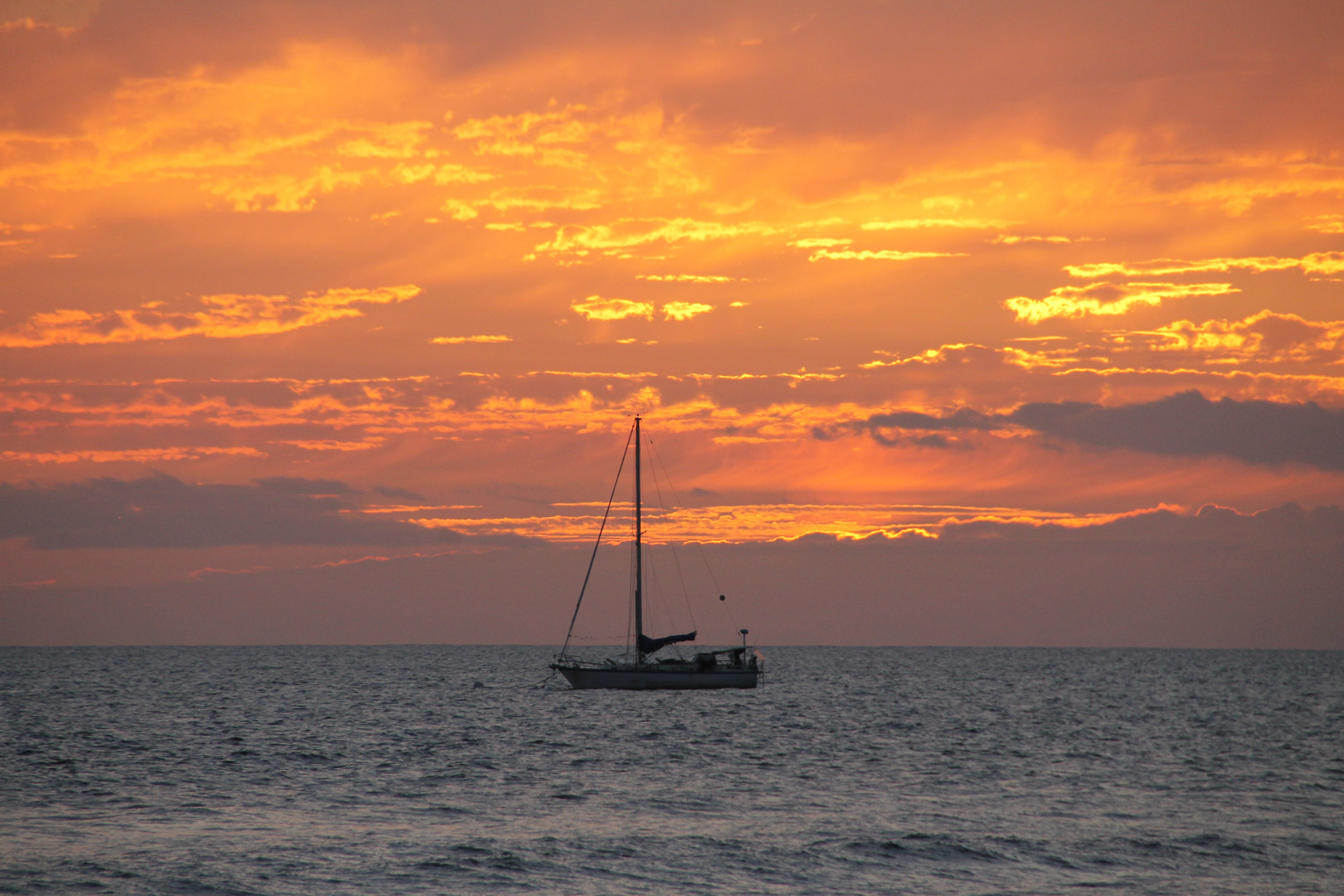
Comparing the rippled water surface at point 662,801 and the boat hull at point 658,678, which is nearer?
the rippled water surface at point 662,801

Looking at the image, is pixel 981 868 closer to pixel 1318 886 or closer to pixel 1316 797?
pixel 1318 886

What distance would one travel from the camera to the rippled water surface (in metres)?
30.5

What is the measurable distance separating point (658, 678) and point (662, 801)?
4466 cm

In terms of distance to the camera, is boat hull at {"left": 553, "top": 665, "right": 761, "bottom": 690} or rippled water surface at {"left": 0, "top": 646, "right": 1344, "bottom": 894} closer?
rippled water surface at {"left": 0, "top": 646, "right": 1344, "bottom": 894}

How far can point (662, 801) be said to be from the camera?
41500 millimetres

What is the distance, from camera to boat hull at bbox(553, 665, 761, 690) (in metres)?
86.0

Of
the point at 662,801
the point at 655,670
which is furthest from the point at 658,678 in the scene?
the point at 662,801

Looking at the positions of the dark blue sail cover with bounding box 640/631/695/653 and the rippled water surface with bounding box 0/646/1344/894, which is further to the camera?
the dark blue sail cover with bounding box 640/631/695/653

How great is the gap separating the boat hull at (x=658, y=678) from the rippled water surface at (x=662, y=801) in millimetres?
1875

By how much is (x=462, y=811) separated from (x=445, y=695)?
6691 cm

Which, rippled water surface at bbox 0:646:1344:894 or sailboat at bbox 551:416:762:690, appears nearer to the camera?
rippled water surface at bbox 0:646:1344:894

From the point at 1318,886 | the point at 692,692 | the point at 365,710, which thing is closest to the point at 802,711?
the point at 692,692

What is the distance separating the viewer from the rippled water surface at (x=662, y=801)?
3050cm

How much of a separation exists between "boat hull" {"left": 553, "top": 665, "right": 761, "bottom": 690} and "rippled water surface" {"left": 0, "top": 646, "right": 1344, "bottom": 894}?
188 cm
